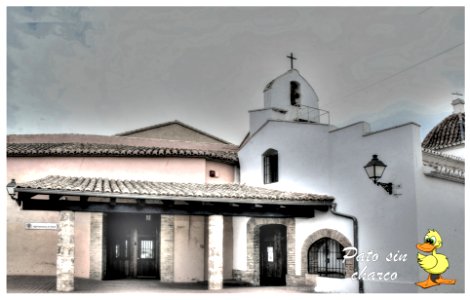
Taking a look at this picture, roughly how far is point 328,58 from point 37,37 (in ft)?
22.9

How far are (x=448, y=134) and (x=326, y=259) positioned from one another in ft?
25.2

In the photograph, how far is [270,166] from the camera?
15891 mm

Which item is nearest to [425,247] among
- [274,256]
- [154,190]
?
[274,256]

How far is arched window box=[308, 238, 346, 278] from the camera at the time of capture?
1373cm

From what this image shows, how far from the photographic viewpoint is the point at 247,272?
15445 mm

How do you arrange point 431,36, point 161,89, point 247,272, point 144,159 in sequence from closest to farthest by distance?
point 431,36 → point 161,89 → point 247,272 → point 144,159

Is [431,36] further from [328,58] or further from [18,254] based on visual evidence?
[18,254]

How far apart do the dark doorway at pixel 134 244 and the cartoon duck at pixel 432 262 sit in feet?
27.7

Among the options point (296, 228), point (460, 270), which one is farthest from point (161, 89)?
point (460, 270)

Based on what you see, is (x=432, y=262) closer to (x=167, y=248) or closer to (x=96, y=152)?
(x=167, y=248)

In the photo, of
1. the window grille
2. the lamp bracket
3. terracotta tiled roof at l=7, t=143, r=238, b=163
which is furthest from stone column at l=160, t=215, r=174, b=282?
the lamp bracket

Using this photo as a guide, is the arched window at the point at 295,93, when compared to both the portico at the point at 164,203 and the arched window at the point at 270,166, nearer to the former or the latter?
the arched window at the point at 270,166

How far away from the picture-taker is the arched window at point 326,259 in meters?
13.7
